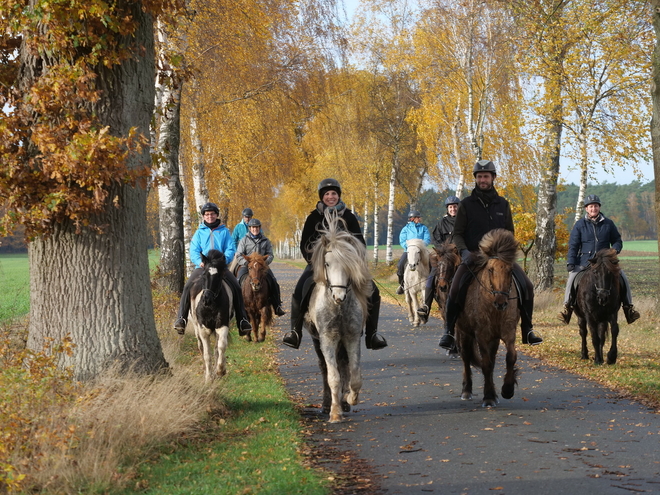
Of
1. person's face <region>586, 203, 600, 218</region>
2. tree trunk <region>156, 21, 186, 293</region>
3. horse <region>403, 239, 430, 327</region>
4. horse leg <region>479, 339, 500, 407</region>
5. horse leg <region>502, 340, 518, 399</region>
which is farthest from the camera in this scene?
horse <region>403, 239, 430, 327</region>

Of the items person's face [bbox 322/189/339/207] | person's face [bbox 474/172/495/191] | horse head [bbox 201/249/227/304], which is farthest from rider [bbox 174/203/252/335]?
person's face [bbox 474/172/495/191]

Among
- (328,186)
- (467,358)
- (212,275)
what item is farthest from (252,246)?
(467,358)

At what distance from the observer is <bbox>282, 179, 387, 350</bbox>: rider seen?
29.8ft

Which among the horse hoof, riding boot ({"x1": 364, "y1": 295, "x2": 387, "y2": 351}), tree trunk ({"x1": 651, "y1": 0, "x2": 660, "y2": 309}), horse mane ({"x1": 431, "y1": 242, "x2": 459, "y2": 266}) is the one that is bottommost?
the horse hoof

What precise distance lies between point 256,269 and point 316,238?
275 inches

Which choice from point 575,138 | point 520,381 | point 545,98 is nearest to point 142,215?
point 520,381

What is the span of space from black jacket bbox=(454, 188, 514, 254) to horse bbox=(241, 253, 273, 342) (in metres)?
6.89

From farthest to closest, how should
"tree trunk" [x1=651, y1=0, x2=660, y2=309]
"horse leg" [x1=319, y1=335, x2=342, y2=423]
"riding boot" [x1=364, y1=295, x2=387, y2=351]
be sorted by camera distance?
"tree trunk" [x1=651, y1=0, x2=660, y2=309] → "riding boot" [x1=364, y1=295, x2=387, y2=351] → "horse leg" [x1=319, y1=335, x2=342, y2=423]

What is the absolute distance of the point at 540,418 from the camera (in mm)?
8109

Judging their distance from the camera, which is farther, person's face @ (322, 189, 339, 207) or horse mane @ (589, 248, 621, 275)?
horse mane @ (589, 248, 621, 275)

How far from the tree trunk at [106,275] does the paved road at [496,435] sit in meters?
2.44

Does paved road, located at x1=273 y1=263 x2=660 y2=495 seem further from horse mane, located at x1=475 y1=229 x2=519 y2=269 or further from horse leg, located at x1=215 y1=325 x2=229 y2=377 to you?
horse mane, located at x1=475 y1=229 x2=519 y2=269

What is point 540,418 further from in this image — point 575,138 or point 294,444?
point 575,138

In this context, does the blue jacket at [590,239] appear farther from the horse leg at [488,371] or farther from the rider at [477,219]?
the horse leg at [488,371]
